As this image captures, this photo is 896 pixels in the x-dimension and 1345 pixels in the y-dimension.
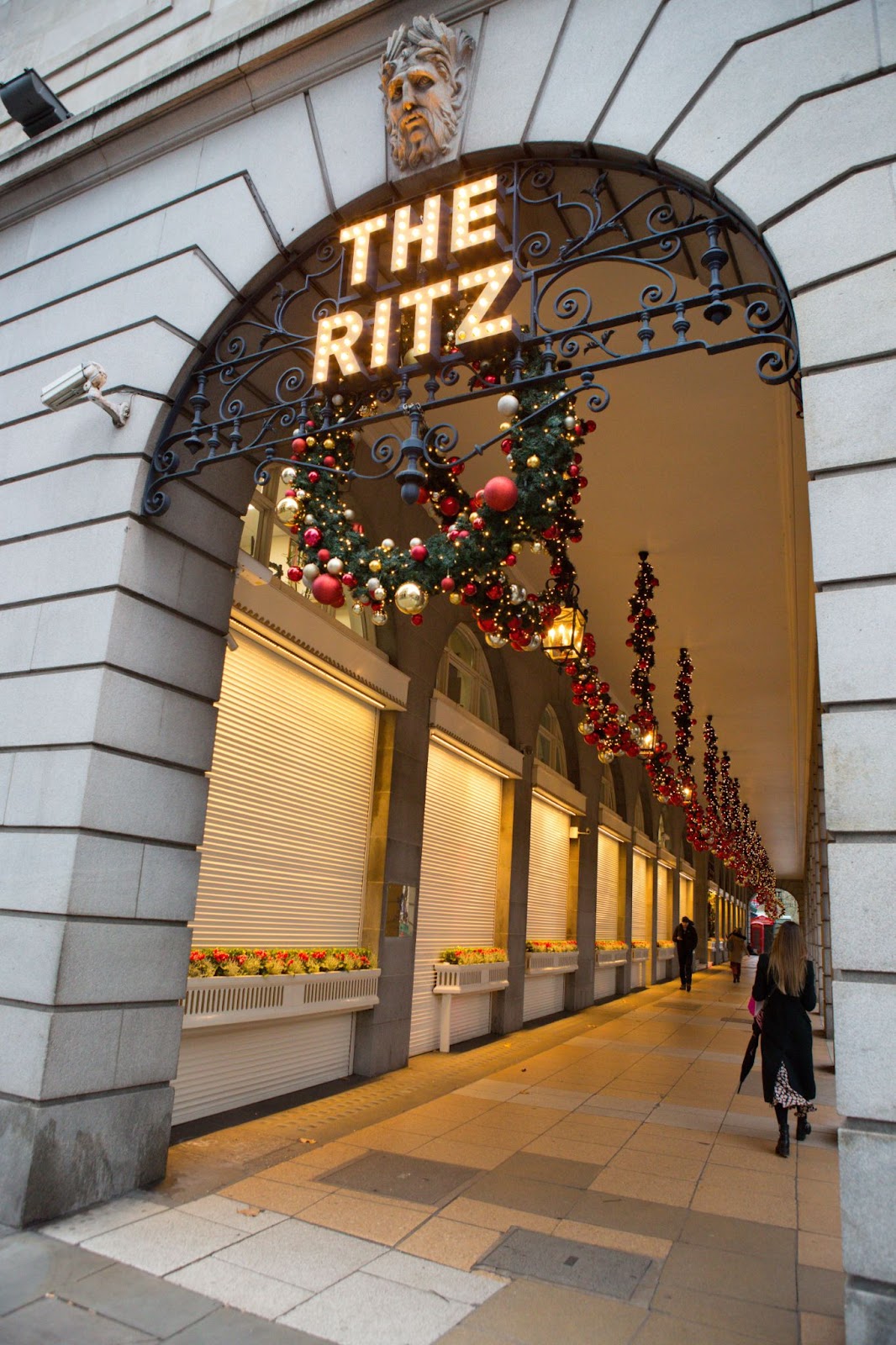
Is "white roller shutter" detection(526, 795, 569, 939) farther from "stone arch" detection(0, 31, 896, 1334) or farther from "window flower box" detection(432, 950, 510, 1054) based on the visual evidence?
"stone arch" detection(0, 31, 896, 1334)

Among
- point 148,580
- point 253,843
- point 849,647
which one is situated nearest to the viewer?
point 849,647

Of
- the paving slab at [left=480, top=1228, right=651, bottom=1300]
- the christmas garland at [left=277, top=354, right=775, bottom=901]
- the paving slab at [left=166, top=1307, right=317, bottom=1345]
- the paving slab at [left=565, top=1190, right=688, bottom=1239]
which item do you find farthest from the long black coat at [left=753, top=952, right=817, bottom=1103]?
the paving slab at [left=166, top=1307, right=317, bottom=1345]

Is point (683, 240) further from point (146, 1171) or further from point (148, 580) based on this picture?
point (146, 1171)

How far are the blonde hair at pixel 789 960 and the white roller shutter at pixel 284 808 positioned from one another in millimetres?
4510

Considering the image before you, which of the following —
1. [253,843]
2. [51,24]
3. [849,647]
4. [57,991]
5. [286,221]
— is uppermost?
[51,24]

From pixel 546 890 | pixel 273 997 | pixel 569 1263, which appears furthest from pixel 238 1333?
pixel 546 890

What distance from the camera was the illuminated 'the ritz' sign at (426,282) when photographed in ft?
16.4

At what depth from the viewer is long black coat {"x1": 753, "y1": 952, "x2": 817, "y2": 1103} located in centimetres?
724

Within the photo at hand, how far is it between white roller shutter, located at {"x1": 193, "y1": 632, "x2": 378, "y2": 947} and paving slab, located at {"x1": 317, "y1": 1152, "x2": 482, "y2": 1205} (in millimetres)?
2328

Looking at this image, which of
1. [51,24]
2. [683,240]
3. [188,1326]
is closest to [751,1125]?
[188,1326]

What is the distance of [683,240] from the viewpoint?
5504 mm

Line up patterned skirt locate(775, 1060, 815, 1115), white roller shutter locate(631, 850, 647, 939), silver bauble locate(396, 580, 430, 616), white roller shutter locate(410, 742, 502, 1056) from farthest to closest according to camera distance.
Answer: white roller shutter locate(631, 850, 647, 939)
white roller shutter locate(410, 742, 502, 1056)
patterned skirt locate(775, 1060, 815, 1115)
silver bauble locate(396, 580, 430, 616)

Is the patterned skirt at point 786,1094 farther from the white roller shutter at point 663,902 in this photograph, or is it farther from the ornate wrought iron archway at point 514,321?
the white roller shutter at point 663,902

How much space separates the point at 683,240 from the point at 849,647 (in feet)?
10.4
